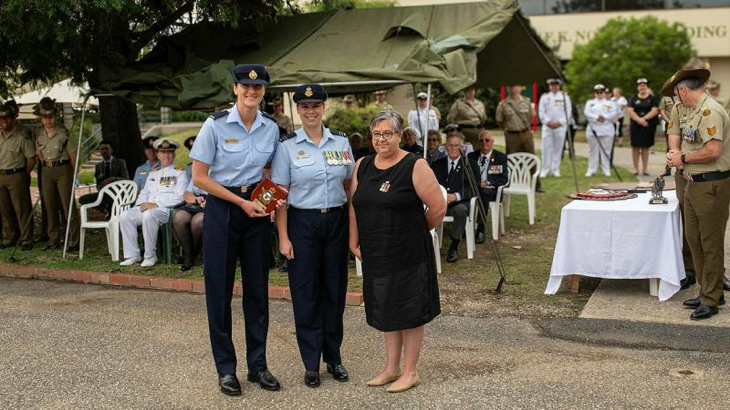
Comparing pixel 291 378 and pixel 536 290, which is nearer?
pixel 291 378

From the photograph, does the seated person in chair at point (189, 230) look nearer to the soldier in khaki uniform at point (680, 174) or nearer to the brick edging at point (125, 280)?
the brick edging at point (125, 280)

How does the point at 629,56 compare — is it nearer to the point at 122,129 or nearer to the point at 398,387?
the point at 122,129

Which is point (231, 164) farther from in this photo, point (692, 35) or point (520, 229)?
point (692, 35)

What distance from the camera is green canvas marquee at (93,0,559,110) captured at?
8.55 metres

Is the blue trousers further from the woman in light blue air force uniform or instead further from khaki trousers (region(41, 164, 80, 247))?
khaki trousers (region(41, 164, 80, 247))

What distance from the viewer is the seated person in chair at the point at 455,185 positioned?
9281 millimetres

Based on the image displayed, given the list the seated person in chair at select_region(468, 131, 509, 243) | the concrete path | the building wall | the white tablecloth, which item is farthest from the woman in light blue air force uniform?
the building wall

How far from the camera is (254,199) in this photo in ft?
16.3

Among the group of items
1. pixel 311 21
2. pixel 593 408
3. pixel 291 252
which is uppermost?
pixel 311 21

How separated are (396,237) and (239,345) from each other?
6.23 feet

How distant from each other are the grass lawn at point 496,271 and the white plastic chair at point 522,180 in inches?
10.6

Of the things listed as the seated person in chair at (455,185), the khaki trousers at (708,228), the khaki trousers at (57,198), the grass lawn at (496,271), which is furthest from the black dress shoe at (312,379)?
the khaki trousers at (57,198)

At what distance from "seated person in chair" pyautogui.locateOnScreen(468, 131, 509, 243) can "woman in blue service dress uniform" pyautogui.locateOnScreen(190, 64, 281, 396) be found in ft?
17.8

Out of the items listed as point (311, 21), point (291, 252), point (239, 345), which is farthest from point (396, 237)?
point (311, 21)
